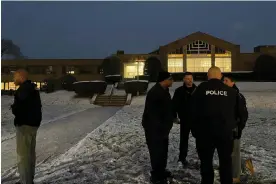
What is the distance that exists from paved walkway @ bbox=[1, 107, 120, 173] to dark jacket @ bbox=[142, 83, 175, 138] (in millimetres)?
3229

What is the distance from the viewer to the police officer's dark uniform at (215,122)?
13.6ft

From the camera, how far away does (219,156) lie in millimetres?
4211

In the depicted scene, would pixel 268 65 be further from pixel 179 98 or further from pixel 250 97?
pixel 179 98

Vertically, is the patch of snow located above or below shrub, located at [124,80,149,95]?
below

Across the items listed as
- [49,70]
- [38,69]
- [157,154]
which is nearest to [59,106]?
[157,154]

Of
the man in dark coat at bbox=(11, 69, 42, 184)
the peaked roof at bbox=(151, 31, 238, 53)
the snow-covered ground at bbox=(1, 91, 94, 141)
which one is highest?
the peaked roof at bbox=(151, 31, 238, 53)

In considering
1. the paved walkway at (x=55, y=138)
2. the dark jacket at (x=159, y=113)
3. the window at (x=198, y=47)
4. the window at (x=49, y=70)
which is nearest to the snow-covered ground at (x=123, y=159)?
the paved walkway at (x=55, y=138)

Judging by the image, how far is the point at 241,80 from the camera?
36.0m

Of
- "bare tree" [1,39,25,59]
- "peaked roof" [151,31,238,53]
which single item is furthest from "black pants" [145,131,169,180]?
"bare tree" [1,39,25,59]

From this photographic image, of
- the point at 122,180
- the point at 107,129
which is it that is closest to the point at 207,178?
the point at 122,180

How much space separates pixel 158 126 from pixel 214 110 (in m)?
1.27

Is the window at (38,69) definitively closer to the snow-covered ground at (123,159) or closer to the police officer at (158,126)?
the snow-covered ground at (123,159)

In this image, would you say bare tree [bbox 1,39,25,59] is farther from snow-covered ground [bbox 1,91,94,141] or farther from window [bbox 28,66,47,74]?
snow-covered ground [bbox 1,91,94,141]

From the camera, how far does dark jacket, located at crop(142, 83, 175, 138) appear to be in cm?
516
